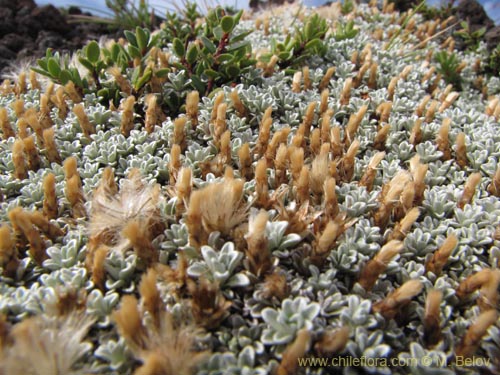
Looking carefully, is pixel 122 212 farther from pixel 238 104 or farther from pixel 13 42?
pixel 13 42

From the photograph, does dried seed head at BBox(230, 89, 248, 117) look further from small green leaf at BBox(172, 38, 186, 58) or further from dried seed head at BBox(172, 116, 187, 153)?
small green leaf at BBox(172, 38, 186, 58)

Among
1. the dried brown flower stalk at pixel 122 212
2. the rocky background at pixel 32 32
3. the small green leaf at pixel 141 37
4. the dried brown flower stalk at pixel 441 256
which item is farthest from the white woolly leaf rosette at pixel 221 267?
the rocky background at pixel 32 32

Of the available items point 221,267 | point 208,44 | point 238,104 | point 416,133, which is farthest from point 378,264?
point 208,44

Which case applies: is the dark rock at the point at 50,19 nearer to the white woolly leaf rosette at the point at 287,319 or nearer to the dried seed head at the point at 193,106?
the dried seed head at the point at 193,106

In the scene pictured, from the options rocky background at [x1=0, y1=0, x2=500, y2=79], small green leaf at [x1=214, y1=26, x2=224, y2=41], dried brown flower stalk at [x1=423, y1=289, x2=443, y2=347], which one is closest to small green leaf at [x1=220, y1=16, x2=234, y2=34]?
small green leaf at [x1=214, y1=26, x2=224, y2=41]

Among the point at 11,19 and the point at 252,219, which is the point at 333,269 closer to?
the point at 252,219

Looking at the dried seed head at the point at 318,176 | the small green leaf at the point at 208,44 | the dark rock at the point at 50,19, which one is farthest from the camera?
the dark rock at the point at 50,19
